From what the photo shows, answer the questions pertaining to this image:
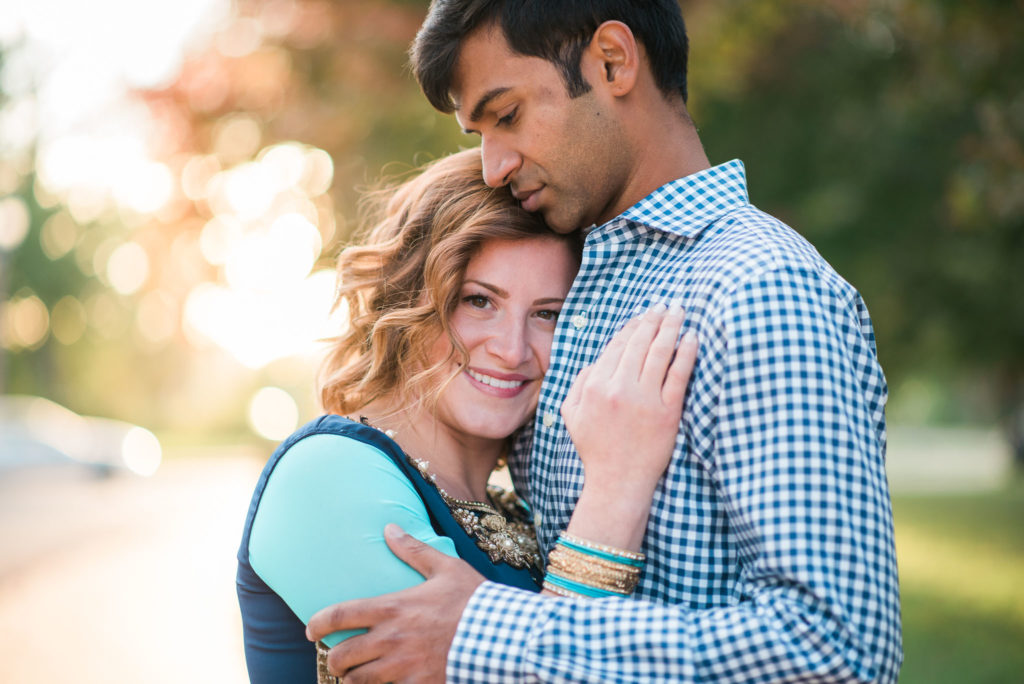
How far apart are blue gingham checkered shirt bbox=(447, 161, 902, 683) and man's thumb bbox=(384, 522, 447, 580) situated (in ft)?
0.48

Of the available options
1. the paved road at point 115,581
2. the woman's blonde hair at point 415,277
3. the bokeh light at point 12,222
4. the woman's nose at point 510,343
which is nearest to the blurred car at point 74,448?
the paved road at point 115,581

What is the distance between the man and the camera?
1.70m

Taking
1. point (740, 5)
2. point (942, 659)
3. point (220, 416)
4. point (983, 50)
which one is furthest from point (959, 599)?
point (220, 416)

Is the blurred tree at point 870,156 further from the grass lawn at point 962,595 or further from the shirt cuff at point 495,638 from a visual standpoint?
the shirt cuff at point 495,638

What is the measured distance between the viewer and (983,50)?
275 inches

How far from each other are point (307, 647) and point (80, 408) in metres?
45.4

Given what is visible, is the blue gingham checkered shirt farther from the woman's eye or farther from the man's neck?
the woman's eye

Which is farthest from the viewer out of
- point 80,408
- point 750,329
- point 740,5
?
point 80,408

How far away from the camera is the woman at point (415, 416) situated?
2.09m

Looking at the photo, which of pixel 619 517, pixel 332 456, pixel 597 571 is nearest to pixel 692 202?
pixel 619 517

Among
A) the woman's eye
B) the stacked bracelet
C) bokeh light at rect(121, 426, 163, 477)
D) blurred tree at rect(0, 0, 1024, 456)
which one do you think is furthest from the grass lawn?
bokeh light at rect(121, 426, 163, 477)

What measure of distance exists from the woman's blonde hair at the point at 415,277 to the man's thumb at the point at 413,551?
27.8 inches

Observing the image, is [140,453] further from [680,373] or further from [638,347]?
[680,373]

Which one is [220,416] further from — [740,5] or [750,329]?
Answer: [750,329]
